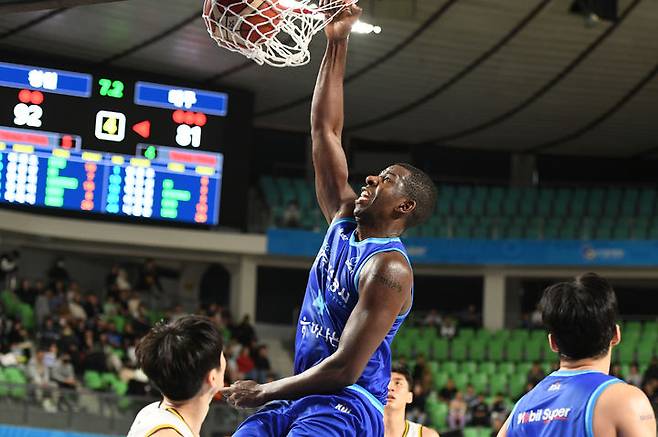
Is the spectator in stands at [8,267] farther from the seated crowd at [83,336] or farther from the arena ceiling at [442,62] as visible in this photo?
the arena ceiling at [442,62]

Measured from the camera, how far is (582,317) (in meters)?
3.55

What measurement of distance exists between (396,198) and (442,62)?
51.0 feet

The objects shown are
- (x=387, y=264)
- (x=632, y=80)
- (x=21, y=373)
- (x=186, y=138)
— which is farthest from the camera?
(x=632, y=80)

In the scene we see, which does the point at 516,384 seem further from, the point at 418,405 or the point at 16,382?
the point at 16,382

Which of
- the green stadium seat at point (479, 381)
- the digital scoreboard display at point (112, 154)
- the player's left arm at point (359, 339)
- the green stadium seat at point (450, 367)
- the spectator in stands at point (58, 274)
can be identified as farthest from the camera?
the spectator in stands at point (58, 274)

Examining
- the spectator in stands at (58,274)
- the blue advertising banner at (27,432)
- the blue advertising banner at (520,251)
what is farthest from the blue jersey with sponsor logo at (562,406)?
the blue advertising banner at (520,251)

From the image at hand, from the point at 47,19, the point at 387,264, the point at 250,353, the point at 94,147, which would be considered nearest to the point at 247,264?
the point at 250,353

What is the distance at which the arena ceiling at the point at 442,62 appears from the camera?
57.2ft

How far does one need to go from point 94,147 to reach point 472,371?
9179 mm

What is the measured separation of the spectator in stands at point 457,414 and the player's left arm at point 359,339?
38.5 feet

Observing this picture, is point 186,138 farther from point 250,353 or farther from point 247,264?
point 247,264

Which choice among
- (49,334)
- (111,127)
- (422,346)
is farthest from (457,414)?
(49,334)

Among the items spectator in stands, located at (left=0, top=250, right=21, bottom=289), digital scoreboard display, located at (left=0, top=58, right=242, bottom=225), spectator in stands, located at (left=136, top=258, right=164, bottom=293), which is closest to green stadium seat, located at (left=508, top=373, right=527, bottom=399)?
digital scoreboard display, located at (left=0, top=58, right=242, bottom=225)

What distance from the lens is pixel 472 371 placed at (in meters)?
19.4
